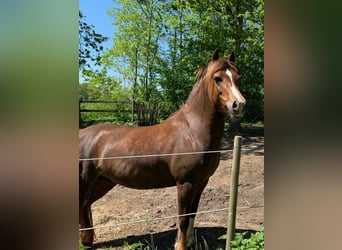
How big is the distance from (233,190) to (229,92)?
52 cm

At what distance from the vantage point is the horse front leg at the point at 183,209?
1.92 m

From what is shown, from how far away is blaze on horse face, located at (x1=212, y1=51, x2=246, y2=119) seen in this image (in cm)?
193

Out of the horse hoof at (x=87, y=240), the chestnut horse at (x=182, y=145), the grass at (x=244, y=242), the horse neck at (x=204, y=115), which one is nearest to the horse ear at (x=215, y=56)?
the chestnut horse at (x=182, y=145)

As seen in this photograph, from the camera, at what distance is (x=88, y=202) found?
5.65 ft

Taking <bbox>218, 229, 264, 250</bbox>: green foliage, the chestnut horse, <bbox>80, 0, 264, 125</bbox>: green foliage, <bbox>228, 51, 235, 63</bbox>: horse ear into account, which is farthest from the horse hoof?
<bbox>228, 51, 235, 63</bbox>: horse ear

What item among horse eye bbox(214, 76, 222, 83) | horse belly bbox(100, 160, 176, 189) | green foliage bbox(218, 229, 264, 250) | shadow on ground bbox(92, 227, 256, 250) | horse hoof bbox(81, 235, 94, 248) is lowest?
green foliage bbox(218, 229, 264, 250)

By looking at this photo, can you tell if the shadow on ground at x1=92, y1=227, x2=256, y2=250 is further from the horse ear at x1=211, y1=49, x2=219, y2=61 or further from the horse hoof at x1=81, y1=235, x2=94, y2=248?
the horse ear at x1=211, y1=49, x2=219, y2=61

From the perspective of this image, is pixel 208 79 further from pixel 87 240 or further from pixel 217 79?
pixel 87 240

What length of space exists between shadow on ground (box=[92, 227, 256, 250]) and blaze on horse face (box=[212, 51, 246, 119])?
0.62m

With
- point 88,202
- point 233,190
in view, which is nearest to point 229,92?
point 233,190
